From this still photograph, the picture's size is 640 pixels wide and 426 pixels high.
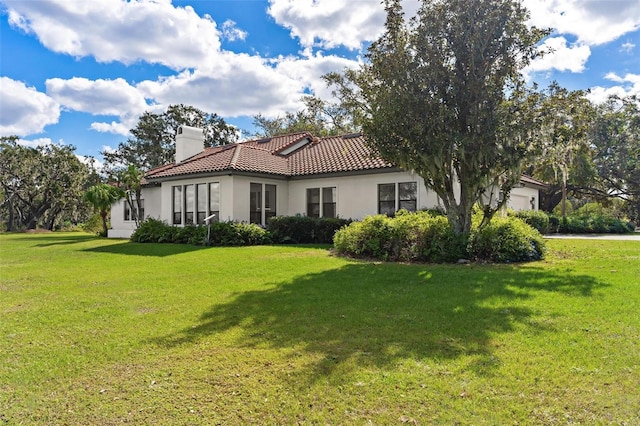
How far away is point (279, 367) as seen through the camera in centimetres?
406

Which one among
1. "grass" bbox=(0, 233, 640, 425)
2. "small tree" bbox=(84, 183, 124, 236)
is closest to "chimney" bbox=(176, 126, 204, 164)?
"small tree" bbox=(84, 183, 124, 236)

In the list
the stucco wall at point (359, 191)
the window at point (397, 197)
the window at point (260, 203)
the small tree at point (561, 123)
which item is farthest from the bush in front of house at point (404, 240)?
the window at point (260, 203)

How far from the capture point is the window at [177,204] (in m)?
20.5

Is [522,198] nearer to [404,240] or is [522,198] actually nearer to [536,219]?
[536,219]

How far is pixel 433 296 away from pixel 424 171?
17.9 ft

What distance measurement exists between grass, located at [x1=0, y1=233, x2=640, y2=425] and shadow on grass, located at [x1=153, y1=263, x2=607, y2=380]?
0.10 feet

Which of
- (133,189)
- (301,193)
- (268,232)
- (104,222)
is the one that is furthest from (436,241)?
(104,222)

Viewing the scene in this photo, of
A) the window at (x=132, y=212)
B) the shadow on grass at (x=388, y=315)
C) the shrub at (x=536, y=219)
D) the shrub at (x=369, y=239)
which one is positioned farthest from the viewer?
the window at (x=132, y=212)

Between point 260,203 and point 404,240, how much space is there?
380 inches

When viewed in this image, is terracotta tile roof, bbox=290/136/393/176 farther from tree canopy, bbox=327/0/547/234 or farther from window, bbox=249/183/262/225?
tree canopy, bbox=327/0/547/234

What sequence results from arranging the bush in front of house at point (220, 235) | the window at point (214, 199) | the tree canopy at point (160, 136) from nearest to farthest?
the bush in front of house at point (220, 235) → the window at point (214, 199) → the tree canopy at point (160, 136)

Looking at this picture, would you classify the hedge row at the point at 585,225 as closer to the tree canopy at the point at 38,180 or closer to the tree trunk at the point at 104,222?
the tree trunk at the point at 104,222

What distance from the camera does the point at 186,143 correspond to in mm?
24938

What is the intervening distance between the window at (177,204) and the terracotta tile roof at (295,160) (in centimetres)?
91
